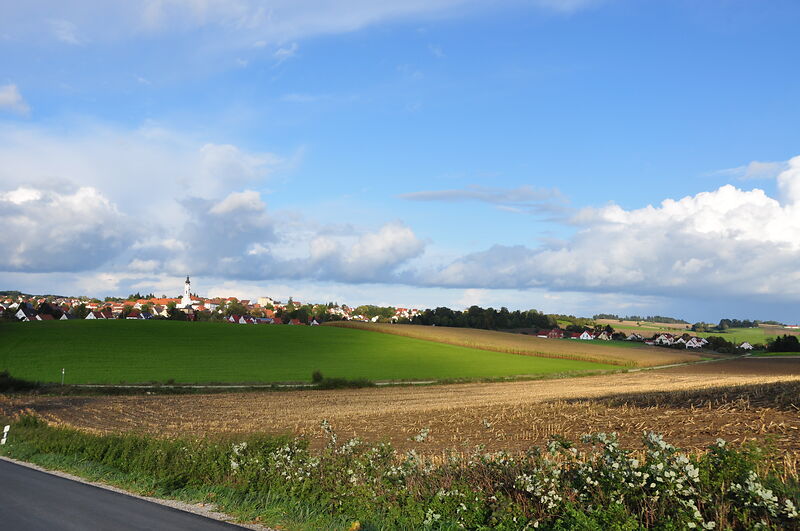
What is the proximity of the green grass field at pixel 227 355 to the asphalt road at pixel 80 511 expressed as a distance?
1754 inches

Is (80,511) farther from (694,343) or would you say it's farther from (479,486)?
(694,343)

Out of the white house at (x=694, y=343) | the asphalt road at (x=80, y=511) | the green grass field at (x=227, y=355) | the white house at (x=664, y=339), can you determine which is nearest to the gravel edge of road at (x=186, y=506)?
the asphalt road at (x=80, y=511)

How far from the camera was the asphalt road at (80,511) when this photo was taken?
11477 millimetres

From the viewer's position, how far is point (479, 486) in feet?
37.0

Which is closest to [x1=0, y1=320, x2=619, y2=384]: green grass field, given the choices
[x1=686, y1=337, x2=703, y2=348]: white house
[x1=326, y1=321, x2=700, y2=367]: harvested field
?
[x1=326, y1=321, x2=700, y2=367]: harvested field

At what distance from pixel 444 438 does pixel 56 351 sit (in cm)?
6174

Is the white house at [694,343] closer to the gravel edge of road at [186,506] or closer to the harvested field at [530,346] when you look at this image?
the harvested field at [530,346]

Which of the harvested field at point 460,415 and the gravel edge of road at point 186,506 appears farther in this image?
the harvested field at point 460,415

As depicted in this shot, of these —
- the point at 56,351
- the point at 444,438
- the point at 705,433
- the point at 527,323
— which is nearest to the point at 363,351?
the point at 56,351

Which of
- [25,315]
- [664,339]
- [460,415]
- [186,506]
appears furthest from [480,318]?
[186,506]

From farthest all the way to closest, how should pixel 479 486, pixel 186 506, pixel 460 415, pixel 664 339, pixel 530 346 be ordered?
pixel 664 339
pixel 530 346
pixel 460 415
pixel 186 506
pixel 479 486

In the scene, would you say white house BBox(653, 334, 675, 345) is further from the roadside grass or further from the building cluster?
the roadside grass

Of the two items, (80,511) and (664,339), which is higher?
(80,511)

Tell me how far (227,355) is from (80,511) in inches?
2569
